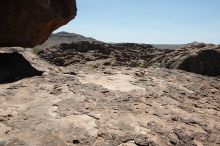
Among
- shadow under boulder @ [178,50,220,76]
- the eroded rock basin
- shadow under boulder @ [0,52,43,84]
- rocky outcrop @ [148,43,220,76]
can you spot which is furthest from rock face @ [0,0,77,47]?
shadow under boulder @ [178,50,220,76]

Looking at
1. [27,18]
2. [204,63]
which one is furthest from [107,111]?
[204,63]

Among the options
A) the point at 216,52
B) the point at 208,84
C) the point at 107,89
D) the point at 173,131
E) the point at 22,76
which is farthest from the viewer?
the point at 216,52

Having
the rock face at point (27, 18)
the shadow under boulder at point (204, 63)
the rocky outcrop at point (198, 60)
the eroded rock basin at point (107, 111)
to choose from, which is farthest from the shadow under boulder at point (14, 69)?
the shadow under boulder at point (204, 63)

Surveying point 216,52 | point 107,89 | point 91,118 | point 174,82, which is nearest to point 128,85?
point 107,89

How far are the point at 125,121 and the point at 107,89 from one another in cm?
88

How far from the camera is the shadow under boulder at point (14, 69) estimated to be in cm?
508

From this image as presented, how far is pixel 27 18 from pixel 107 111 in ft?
9.67

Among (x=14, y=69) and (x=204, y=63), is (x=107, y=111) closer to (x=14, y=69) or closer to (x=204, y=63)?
(x=14, y=69)

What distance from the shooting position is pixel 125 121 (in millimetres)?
3658

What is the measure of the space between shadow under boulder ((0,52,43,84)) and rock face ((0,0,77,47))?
0.33 meters

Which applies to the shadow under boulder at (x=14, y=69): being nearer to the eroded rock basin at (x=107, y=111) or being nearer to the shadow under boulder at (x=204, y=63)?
the eroded rock basin at (x=107, y=111)

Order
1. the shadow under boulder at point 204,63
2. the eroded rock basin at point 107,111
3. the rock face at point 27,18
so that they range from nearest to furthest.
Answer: the eroded rock basin at point 107,111 < the rock face at point 27,18 < the shadow under boulder at point 204,63

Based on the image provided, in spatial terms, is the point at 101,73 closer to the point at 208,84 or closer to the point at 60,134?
the point at 208,84

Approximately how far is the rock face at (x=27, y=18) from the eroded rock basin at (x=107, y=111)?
1.28 meters
